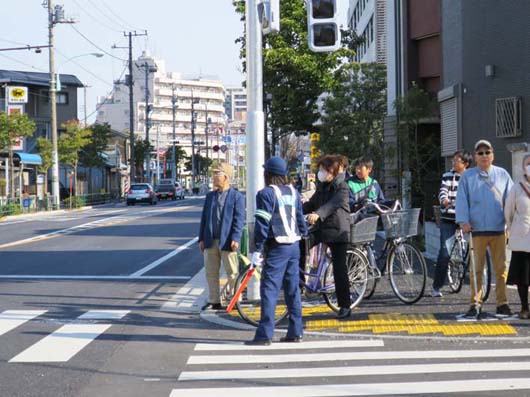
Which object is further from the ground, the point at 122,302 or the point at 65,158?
the point at 65,158

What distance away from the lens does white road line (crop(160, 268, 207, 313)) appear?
1177 cm

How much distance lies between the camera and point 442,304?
1105cm

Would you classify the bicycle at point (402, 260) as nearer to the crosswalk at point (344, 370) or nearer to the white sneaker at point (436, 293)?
the white sneaker at point (436, 293)

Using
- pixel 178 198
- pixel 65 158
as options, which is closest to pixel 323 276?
pixel 65 158

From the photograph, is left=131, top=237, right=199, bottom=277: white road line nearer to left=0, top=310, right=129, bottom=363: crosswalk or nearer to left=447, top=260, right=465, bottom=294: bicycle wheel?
left=0, top=310, right=129, bottom=363: crosswalk

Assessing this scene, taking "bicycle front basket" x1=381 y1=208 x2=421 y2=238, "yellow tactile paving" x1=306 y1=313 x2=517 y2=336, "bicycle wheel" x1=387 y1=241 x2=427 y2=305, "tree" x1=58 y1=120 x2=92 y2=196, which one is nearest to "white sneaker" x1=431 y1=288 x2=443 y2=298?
"bicycle wheel" x1=387 y1=241 x2=427 y2=305

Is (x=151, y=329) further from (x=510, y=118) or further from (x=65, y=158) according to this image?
(x=65, y=158)

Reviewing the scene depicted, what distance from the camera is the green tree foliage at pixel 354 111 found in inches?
1292

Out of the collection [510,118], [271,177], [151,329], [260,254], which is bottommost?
[151,329]

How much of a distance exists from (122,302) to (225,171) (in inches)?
104

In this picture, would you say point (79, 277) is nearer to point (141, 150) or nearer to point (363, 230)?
point (363, 230)

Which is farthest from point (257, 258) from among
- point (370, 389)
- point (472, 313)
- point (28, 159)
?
point (28, 159)

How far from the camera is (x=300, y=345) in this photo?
8883 millimetres

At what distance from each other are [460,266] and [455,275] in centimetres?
19
